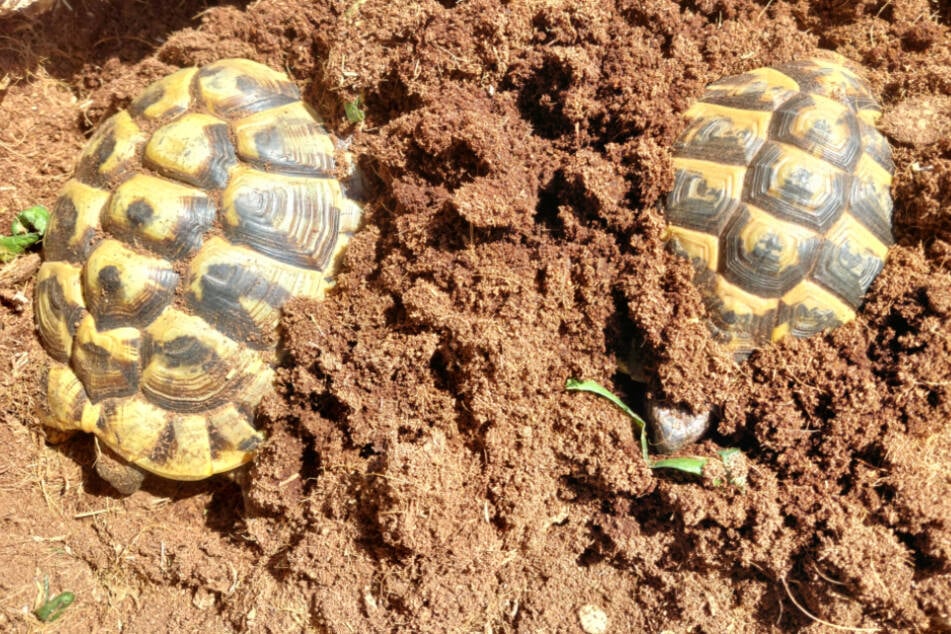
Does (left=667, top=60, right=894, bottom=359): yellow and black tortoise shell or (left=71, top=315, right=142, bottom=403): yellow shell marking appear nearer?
(left=667, top=60, right=894, bottom=359): yellow and black tortoise shell

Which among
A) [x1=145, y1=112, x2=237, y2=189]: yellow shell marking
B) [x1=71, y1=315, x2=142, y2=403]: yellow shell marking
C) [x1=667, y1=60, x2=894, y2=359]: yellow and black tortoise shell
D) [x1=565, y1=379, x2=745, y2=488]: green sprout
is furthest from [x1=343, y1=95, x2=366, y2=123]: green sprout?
[x1=565, y1=379, x2=745, y2=488]: green sprout

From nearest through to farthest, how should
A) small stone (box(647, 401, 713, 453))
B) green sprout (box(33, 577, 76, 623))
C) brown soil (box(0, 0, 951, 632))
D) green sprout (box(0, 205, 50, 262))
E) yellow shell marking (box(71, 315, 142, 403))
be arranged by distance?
brown soil (box(0, 0, 951, 632)), small stone (box(647, 401, 713, 453)), yellow shell marking (box(71, 315, 142, 403)), green sprout (box(33, 577, 76, 623)), green sprout (box(0, 205, 50, 262))

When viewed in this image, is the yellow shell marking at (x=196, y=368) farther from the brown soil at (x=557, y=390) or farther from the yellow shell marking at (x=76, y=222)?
the yellow shell marking at (x=76, y=222)

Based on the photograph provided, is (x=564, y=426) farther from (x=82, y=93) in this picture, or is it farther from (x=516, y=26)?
(x=82, y=93)

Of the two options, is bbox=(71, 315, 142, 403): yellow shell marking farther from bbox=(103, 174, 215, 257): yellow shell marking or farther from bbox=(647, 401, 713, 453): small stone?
bbox=(647, 401, 713, 453): small stone

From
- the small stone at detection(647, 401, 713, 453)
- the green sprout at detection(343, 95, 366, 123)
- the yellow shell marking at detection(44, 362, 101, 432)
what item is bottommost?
the yellow shell marking at detection(44, 362, 101, 432)

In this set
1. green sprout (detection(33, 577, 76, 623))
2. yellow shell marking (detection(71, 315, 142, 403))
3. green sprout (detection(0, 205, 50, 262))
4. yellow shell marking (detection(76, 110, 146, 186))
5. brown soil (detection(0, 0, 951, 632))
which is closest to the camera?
brown soil (detection(0, 0, 951, 632))

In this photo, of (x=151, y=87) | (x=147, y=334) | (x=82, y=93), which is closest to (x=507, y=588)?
→ (x=147, y=334)

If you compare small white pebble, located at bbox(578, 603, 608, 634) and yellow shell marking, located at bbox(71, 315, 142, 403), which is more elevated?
yellow shell marking, located at bbox(71, 315, 142, 403)
